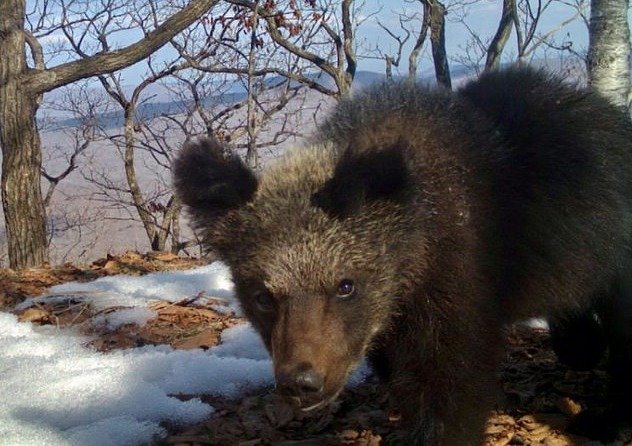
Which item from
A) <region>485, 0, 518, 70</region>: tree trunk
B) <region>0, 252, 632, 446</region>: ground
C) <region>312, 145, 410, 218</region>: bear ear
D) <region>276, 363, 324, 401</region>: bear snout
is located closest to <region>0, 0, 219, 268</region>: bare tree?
<region>0, 252, 632, 446</region>: ground

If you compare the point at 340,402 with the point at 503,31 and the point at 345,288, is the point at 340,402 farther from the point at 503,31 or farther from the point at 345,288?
the point at 503,31

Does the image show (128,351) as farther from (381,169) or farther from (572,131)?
(572,131)

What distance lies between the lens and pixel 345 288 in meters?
3.01

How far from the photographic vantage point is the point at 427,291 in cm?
315

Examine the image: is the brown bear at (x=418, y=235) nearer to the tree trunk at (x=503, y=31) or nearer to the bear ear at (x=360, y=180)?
the bear ear at (x=360, y=180)

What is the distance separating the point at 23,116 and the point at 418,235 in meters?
6.46

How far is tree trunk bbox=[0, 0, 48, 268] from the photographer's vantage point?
8.21 m

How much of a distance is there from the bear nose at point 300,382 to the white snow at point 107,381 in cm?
103

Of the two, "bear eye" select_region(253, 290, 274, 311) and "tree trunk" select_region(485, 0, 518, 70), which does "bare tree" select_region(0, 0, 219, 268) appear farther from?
"bear eye" select_region(253, 290, 274, 311)

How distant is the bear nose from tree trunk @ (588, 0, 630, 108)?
356cm

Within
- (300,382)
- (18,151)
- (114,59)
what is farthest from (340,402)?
(18,151)

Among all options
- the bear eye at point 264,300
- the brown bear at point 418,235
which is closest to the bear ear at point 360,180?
the brown bear at point 418,235

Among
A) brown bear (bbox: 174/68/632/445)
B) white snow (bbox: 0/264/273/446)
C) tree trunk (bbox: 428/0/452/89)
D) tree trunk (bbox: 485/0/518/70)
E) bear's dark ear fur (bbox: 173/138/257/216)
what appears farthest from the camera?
tree trunk (bbox: 485/0/518/70)

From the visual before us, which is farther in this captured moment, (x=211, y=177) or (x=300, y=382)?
(x=211, y=177)
